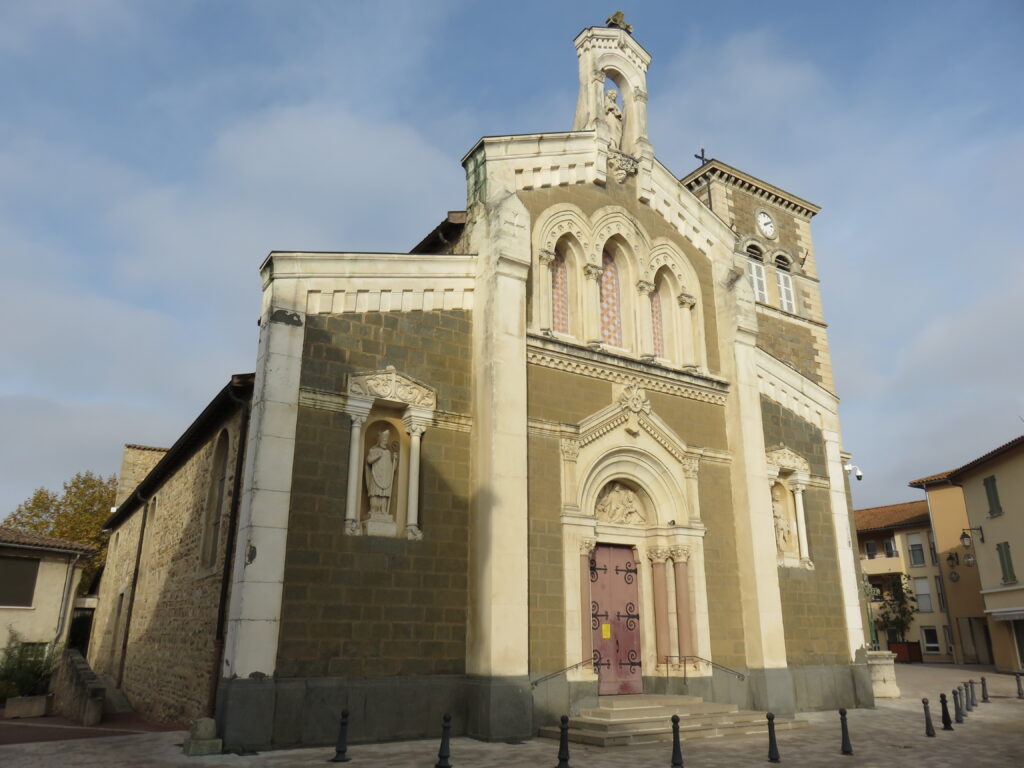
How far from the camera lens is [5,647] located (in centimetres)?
2453

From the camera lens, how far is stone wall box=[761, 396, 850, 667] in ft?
54.1

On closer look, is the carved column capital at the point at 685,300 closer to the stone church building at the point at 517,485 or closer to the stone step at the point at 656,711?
the stone church building at the point at 517,485

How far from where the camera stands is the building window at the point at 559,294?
15.3 m

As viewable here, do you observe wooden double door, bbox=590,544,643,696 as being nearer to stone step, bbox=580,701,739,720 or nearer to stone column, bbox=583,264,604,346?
stone step, bbox=580,701,739,720

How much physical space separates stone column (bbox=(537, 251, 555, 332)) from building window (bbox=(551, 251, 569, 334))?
16 centimetres

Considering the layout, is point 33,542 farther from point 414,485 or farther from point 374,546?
point 414,485

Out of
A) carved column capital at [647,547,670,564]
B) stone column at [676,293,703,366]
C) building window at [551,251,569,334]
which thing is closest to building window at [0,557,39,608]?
building window at [551,251,569,334]

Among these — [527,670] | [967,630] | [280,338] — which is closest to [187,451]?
[280,338]

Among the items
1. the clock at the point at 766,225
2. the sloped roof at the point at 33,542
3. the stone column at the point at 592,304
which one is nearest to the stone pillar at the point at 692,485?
the stone column at the point at 592,304

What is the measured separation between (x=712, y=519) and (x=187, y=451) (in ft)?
40.2

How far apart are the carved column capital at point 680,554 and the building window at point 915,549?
36.5 metres

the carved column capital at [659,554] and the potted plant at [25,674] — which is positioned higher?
the carved column capital at [659,554]

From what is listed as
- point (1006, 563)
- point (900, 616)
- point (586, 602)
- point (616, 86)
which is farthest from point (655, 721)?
point (900, 616)

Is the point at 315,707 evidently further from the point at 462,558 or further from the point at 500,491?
the point at 500,491
